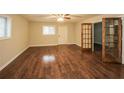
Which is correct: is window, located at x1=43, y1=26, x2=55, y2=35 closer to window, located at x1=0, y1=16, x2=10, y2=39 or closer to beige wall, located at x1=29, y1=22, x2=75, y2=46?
beige wall, located at x1=29, y1=22, x2=75, y2=46

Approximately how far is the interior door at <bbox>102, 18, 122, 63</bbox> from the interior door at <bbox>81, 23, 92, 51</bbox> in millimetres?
3459

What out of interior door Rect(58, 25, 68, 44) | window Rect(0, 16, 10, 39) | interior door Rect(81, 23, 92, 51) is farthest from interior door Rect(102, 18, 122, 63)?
interior door Rect(58, 25, 68, 44)

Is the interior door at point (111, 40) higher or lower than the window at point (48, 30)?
lower

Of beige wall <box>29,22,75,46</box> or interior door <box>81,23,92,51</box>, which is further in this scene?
beige wall <box>29,22,75,46</box>

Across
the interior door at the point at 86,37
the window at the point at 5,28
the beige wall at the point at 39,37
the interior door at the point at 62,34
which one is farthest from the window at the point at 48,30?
the window at the point at 5,28

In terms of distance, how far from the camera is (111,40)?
20.0 feet

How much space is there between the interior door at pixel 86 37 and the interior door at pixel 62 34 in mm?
4426

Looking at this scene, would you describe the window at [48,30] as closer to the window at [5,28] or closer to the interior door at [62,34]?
the interior door at [62,34]

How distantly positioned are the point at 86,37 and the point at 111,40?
3844mm

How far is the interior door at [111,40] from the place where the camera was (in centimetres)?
589

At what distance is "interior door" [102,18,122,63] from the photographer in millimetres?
5891
